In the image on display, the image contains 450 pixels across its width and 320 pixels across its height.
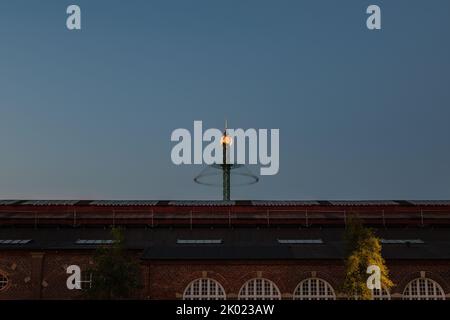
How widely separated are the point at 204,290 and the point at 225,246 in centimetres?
476

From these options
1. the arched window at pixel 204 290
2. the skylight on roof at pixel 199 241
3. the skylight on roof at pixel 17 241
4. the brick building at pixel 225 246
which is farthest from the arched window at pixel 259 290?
the skylight on roof at pixel 17 241

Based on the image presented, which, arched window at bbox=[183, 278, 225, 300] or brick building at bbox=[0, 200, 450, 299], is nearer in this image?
arched window at bbox=[183, 278, 225, 300]

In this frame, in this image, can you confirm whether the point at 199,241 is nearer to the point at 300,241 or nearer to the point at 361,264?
the point at 300,241

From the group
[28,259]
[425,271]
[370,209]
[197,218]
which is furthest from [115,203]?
[425,271]

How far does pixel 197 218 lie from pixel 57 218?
1335 centimetres

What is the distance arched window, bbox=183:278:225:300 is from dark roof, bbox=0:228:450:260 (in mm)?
1814

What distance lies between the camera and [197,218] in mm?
46312

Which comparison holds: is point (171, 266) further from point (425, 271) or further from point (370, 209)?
point (370, 209)

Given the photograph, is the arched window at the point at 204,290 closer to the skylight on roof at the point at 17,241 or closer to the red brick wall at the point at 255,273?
the red brick wall at the point at 255,273

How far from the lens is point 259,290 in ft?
118

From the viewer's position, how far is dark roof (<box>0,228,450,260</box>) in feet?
120

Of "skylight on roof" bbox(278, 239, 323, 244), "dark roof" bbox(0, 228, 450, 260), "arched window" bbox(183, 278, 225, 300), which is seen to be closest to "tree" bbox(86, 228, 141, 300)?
"dark roof" bbox(0, 228, 450, 260)

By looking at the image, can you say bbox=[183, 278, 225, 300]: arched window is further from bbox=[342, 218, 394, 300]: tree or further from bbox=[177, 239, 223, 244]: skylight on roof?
bbox=[342, 218, 394, 300]: tree

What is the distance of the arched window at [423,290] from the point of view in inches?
1400
